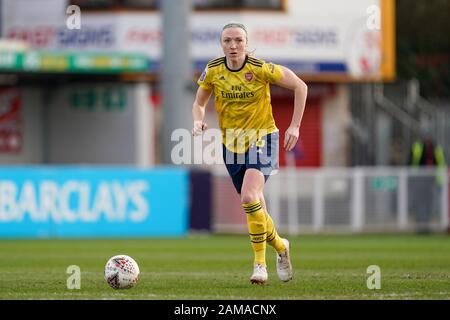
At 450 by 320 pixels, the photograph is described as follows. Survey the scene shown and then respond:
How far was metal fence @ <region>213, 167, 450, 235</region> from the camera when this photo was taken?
80.9 ft

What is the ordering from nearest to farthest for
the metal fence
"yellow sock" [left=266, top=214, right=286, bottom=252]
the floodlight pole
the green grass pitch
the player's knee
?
1. the green grass pitch
2. the player's knee
3. "yellow sock" [left=266, top=214, right=286, bottom=252]
4. the metal fence
5. the floodlight pole

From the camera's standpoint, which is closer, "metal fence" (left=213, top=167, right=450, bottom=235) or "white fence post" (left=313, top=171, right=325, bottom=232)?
"metal fence" (left=213, top=167, right=450, bottom=235)

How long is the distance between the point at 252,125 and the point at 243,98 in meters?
0.26

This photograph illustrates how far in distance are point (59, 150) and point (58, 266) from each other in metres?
18.3


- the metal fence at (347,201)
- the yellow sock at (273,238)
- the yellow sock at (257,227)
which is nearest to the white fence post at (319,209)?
the metal fence at (347,201)

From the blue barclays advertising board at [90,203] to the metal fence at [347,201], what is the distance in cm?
139

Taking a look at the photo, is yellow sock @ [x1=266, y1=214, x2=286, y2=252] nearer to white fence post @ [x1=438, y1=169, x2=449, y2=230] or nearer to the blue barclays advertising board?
the blue barclays advertising board

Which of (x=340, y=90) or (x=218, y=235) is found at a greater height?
(x=340, y=90)

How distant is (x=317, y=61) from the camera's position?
31906 millimetres

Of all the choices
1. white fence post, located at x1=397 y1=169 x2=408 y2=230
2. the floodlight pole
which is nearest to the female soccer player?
white fence post, located at x1=397 y1=169 x2=408 y2=230

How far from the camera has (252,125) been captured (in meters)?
11.5

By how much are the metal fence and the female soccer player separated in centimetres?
1285
